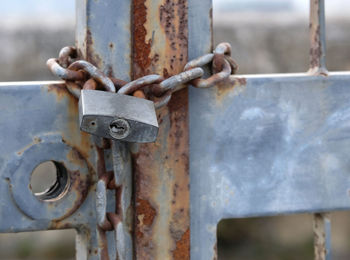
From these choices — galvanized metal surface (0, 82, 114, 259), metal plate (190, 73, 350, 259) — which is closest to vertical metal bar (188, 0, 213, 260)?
metal plate (190, 73, 350, 259)

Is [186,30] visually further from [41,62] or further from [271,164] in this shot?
[41,62]

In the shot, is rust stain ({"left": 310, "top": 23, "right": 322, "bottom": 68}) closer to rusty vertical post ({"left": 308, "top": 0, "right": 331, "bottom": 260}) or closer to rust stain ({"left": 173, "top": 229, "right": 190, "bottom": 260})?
rusty vertical post ({"left": 308, "top": 0, "right": 331, "bottom": 260})

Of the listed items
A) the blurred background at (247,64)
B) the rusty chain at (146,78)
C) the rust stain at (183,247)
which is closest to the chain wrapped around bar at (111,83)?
the rusty chain at (146,78)

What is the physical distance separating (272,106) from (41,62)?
326cm

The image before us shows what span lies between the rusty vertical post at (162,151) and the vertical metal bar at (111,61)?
12 millimetres

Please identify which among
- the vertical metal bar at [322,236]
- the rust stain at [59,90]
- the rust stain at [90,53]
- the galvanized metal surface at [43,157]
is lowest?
the vertical metal bar at [322,236]

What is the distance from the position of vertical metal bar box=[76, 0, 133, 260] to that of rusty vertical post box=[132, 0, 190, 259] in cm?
1

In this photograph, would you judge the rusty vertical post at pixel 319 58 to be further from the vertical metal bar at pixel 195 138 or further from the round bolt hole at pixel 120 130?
the round bolt hole at pixel 120 130

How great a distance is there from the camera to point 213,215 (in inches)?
29.9

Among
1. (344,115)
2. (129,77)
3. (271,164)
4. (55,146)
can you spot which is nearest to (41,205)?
(55,146)

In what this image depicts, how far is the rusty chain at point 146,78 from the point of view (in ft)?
2.22

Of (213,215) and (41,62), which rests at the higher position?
(41,62)

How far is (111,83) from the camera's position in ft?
2.23

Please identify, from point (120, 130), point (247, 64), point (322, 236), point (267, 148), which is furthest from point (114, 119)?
point (247, 64)
